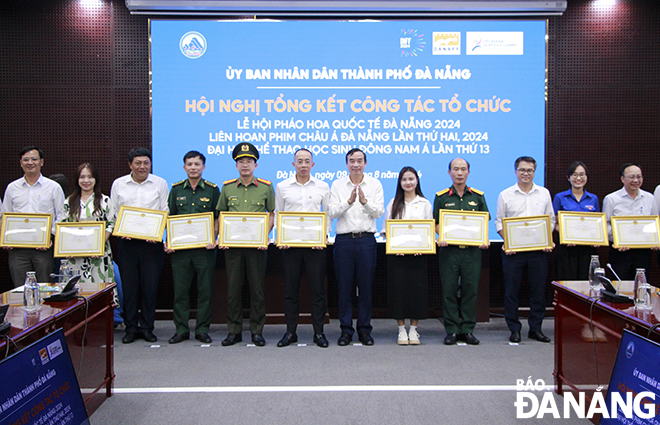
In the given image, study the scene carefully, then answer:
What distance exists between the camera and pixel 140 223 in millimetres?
4059

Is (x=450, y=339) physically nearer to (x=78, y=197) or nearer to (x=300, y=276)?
(x=300, y=276)

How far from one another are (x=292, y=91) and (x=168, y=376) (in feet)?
9.95

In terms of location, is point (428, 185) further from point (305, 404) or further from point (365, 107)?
point (305, 404)

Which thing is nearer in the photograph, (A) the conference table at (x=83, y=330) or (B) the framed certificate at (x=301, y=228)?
(A) the conference table at (x=83, y=330)

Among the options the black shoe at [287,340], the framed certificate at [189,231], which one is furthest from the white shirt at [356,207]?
the framed certificate at [189,231]

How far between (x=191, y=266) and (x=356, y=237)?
5.07ft

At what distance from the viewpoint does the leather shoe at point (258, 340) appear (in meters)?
4.06

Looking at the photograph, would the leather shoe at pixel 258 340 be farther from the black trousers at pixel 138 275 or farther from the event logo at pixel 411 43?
the event logo at pixel 411 43

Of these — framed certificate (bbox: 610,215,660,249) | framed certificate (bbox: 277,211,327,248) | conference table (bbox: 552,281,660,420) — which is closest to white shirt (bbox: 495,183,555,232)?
framed certificate (bbox: 610,215,660,249)

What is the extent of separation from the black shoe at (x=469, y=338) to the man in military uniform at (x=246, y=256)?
1.82 m

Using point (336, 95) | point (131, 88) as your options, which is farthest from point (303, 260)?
point (131, 88)

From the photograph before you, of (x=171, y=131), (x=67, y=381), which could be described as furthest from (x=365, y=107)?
(x=67, y=381)

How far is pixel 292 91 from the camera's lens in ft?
16.0

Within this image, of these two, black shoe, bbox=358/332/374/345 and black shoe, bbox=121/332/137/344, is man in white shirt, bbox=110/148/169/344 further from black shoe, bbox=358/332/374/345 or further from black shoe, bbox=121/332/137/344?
black shoe, bbox=358/332/374/345
